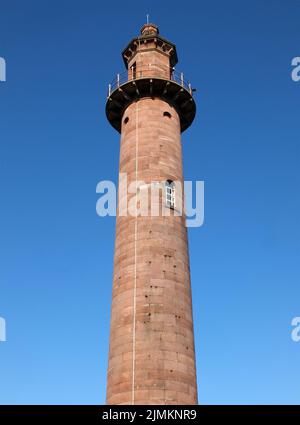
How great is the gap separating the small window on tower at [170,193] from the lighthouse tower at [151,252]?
3.0 inches

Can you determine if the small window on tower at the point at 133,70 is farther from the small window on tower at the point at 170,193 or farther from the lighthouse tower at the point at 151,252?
the small window on tower at the point at 170,193

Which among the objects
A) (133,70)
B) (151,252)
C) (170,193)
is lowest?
(151,252)

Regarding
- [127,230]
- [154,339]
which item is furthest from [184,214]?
[154,339]

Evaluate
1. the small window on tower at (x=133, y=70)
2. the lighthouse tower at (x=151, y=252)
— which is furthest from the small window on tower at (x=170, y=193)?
the small window on tower at (x=133, y=70)

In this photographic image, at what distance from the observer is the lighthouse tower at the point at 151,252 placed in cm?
2739

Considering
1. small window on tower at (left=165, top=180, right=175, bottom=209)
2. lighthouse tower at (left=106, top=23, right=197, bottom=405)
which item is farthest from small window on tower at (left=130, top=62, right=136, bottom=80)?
small window on tower at (left=165, top=180, right=175, bottom=209)

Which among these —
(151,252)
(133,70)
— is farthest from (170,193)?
(133,70)

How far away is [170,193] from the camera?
112ft

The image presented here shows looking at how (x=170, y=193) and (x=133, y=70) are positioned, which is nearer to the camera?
(x=170, y=193)

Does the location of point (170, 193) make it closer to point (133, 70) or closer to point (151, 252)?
point (151, 252)

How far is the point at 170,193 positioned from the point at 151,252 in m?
5.03

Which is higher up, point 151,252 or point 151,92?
point 151,92

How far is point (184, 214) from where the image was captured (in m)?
34.5
